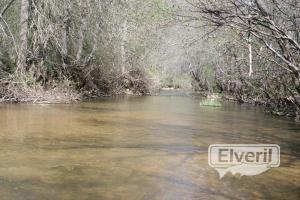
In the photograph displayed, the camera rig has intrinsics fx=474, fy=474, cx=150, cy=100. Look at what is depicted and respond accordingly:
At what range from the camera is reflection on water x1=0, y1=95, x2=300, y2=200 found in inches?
223

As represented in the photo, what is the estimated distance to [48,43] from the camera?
19.8m

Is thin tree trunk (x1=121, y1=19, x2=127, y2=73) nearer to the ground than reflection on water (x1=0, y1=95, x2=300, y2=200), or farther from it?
farther from it

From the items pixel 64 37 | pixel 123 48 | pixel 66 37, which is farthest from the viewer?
pixel 123 48

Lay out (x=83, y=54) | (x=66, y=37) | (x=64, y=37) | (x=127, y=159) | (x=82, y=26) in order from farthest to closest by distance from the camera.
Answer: (x=83, y=54)
(x=66, y=37)
(x=82, y=26)
(x=64, y=37)
(x=127, y=159)

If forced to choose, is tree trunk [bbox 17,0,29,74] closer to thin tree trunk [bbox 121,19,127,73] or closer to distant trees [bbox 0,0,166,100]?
distant trees [bbox 0,0,166,100]

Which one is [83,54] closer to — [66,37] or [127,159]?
[66,37]
